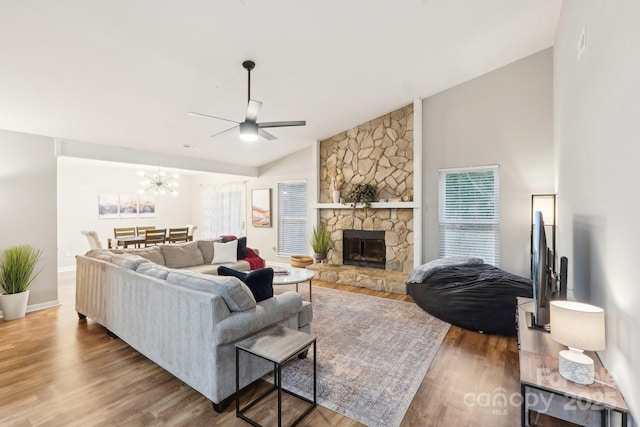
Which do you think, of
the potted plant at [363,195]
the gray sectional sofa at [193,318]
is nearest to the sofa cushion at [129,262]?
the gray sectional sofa at [193,318]

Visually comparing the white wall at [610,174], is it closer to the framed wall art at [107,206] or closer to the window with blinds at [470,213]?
the window with blinds at [470,213]

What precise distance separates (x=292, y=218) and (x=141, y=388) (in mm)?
5155

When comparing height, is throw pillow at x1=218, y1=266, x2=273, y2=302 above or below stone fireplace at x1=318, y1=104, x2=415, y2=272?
below

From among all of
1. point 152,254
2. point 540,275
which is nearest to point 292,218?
point 152,254

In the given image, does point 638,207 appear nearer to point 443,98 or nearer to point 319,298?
point 319,298

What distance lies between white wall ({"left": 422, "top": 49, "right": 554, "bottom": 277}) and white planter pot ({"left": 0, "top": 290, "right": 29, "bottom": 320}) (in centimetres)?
613

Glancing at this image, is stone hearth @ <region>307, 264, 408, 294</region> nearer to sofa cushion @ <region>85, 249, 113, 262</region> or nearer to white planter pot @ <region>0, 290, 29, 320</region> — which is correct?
sofa cushion @ <region>85, 249, 113, 262</region>

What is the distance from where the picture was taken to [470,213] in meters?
5.07

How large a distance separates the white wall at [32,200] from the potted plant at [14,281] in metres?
0.23

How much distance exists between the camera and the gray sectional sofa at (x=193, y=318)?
2.12m

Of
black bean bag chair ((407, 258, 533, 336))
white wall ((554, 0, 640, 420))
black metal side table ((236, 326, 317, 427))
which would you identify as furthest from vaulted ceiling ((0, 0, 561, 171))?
black bean bag chair ((407, 258, 533, 336))

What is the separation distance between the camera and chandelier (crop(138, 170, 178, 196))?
7327mm

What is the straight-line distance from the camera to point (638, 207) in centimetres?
128

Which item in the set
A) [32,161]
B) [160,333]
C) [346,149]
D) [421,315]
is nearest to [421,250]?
[421,315]
